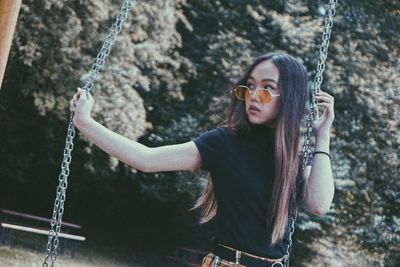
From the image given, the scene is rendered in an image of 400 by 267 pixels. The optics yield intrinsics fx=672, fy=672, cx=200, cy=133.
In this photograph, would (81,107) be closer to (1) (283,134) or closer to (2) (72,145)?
(2) (72,145)

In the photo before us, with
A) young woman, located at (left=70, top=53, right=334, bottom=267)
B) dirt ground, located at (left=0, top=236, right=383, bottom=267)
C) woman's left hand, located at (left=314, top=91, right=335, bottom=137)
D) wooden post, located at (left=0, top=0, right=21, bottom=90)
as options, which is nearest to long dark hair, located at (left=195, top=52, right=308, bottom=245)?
young woman, located at (left=70, top=53, right=334, bottom=267)

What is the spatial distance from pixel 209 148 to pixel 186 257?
10635 millimetres

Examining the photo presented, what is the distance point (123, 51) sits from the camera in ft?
33.8

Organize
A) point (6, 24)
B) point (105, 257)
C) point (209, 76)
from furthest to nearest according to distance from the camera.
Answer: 1. point (105, 257)
2. point (209, 76)
3. point (6, 24)

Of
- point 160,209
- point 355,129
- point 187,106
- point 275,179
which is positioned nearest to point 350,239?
point 355,129

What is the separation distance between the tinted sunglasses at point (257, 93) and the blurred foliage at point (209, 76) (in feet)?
23.9

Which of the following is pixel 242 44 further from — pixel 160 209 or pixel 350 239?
pixel 160 209

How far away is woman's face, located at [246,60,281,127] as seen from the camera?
199cm

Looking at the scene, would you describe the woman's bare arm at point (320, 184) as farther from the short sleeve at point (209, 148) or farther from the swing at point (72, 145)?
the short sleeve at point (209, 148)

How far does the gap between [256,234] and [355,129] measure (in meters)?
9.00

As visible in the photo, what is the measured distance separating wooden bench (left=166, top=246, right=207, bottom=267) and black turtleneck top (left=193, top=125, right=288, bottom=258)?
9793mm

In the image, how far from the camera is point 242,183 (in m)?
1.91

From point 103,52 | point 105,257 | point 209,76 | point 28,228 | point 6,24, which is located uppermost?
point 209,76

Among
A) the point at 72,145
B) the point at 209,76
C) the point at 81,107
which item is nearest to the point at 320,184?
the point at 81,107
